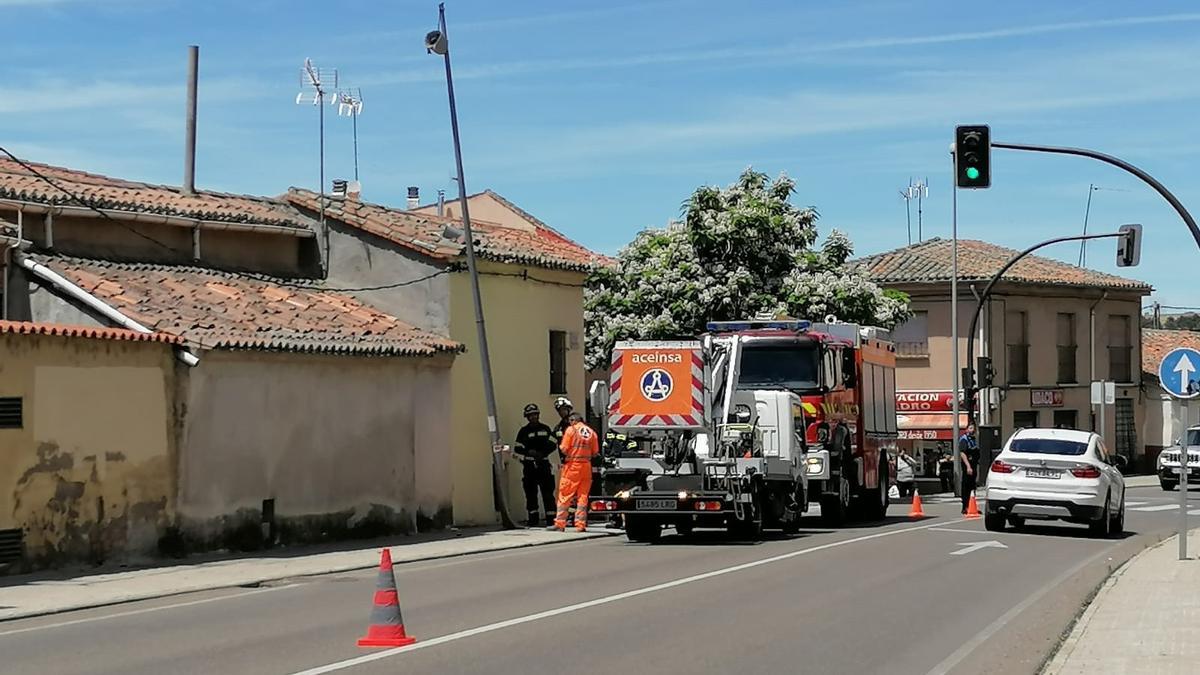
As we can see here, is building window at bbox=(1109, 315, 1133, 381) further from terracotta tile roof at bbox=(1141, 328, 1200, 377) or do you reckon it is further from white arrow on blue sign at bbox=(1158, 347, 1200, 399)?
white arrow on blue sign at bbox=(1158, 347, 1200, 399)

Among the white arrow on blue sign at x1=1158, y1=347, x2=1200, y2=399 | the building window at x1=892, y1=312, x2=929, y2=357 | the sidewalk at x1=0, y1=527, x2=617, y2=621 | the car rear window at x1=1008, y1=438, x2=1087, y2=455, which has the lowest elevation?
the sidewalk at x1=0, y1=527, x2=617, y2=621

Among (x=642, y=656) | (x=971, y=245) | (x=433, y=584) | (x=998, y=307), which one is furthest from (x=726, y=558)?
(x=971, y=245)

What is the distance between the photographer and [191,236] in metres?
27.0

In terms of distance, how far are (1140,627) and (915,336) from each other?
148 feet

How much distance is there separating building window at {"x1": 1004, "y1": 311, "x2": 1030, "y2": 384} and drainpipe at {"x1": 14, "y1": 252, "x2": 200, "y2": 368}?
136ft

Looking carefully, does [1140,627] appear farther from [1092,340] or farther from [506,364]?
[1092,340]

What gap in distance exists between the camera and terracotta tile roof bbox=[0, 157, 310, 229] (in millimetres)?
24734

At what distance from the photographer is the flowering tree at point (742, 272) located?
4050cm

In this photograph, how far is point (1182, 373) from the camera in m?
20.4

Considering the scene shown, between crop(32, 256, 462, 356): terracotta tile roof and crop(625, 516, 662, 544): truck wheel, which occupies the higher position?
crop(32, 256, 462, 356): terracotta tile roof

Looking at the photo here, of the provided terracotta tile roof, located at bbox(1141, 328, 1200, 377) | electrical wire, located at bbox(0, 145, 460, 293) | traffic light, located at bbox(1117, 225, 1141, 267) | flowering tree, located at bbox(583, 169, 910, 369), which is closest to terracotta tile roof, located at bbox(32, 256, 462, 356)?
electrical wire, located at bbox(0, 145, 460, 293)

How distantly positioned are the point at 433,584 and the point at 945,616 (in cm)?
563

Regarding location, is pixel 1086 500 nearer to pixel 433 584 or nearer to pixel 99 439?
pixel 433 584

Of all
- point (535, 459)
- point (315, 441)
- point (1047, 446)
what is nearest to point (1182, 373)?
point (1047, 446)
